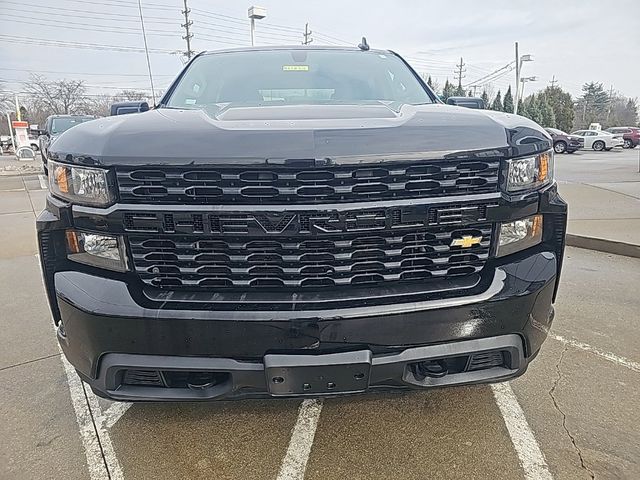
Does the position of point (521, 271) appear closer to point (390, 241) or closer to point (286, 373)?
point (390, 241)

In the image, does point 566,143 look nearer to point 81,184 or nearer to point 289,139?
point 289,139

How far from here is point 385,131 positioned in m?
1.71

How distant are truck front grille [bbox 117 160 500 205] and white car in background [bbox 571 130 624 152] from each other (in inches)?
1309

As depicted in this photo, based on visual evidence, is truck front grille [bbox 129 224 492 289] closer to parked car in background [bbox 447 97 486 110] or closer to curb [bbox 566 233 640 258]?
parked car in background [bbox 447 97 486 110]

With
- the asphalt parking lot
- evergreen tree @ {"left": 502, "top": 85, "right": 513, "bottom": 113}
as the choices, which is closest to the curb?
the asphalt parking lot

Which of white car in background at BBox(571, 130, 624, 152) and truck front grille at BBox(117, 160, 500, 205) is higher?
truck front grille at BBox(117, 160, 500, 205)

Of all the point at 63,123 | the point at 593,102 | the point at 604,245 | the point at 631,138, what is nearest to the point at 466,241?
the point at 604,245

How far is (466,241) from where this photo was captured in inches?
69.2

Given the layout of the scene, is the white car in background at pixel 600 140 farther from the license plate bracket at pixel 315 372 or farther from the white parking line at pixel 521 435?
the license plate bracket at pixel 315 372

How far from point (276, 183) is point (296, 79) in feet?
5.44

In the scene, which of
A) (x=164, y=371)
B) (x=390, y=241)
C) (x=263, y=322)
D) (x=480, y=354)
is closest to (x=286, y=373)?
(x=263, y=322)

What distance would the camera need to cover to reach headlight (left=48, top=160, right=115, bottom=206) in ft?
5.45

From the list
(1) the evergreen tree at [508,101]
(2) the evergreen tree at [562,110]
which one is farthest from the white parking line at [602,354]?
(2) the evergreen tree at [562,110]

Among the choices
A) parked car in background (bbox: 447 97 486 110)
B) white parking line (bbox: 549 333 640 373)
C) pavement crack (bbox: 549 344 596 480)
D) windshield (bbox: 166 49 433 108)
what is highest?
windshield (bbox: 166 49 433 108)
